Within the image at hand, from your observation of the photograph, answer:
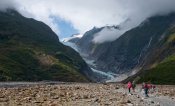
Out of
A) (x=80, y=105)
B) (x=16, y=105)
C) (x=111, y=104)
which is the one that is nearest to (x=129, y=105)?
(x=111, y=104)

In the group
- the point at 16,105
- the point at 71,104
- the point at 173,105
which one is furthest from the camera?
the point at 173,105

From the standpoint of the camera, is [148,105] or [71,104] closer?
[71,104]

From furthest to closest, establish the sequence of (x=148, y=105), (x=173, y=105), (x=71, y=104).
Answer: (x=173, y=105) → (x=148, y=105) → (x=71, y=104)

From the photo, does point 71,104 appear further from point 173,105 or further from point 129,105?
point 173,105

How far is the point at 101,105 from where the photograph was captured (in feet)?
152

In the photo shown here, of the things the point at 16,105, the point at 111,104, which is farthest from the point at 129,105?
the point at 16,105

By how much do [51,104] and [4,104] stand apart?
5233 millimetres

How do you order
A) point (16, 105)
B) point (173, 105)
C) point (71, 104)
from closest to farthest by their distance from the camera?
point (16, 105), point (71, 104), point (173, 105)

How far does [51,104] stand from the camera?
146 ft

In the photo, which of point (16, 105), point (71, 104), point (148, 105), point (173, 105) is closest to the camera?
point (16, 105)

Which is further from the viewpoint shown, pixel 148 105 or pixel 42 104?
pixel 148 105

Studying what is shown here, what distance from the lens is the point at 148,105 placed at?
50188 mm

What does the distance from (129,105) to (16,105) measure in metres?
12.9

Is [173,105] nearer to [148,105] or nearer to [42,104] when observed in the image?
[148,105]
